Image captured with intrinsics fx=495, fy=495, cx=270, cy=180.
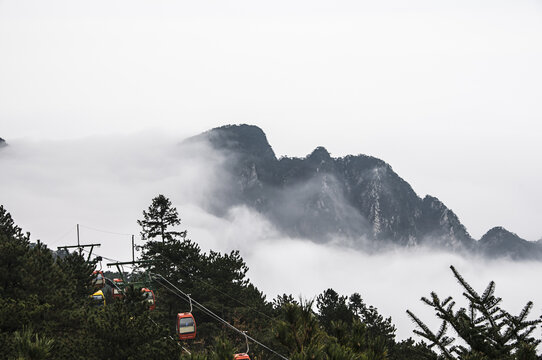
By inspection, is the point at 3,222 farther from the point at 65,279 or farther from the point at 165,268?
the point at 65,279

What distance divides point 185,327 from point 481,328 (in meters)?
32.3

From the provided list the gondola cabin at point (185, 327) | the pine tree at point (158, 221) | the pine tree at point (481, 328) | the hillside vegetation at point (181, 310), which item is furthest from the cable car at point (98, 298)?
the pine tree at point (481, 328)

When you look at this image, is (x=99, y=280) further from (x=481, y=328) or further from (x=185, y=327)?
(x=481, y=328)

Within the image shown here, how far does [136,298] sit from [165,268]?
26016 mm

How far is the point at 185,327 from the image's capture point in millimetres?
38500

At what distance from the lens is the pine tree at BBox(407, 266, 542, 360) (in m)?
8.96

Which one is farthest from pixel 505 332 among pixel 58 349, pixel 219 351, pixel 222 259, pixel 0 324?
pixel 222 259

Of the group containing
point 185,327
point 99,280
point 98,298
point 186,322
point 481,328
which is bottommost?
point 185,327

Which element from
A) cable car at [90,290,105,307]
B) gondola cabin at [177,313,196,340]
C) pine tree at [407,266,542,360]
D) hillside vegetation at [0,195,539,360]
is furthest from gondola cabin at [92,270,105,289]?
pine tree at [407,266,542,360]

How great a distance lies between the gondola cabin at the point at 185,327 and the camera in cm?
3825

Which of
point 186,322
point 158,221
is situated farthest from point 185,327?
point 158,221

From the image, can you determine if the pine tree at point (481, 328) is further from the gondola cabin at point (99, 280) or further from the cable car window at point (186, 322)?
the gondola cabin at point (99, 280)

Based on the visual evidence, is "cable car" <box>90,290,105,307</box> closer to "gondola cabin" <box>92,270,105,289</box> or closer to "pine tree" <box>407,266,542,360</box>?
"gondola cabin" <box>92,270,105,289</box>

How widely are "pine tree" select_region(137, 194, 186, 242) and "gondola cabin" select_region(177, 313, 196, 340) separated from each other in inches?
1194
